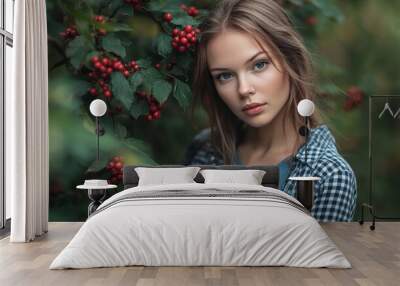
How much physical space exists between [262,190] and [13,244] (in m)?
2.07

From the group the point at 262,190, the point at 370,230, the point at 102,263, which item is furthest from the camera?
the point at 370,230

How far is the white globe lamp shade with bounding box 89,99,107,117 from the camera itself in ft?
19.8

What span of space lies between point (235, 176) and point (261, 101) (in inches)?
37.9

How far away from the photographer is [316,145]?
20.8 feet

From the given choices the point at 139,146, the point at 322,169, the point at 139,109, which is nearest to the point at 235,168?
the point at 322,169

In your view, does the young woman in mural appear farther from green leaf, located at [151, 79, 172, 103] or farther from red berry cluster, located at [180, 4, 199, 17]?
green leaf, located at [151, 79, 172, 103]

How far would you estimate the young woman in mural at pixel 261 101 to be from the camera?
6.26 metres

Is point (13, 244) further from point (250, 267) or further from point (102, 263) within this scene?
point (250, 267)

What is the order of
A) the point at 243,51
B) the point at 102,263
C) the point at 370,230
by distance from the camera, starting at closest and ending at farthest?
the point at 102,263
the point at 370,230
the point at 243,51

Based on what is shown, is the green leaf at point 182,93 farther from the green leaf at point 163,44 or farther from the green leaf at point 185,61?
the green leaf at point 163,44

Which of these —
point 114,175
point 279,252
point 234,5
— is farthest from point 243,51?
point 279,252

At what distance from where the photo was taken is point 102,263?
3939mm

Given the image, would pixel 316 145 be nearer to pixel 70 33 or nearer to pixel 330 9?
pixel 330 9

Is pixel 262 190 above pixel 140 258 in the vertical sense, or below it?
above
